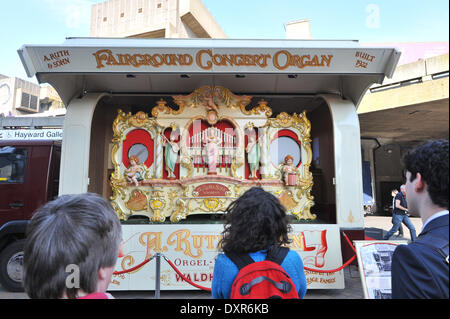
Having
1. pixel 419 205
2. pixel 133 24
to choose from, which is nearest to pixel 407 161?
pixel 419 205

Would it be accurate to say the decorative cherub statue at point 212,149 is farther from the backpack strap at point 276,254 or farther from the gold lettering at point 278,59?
the backpack strap at point 276,254

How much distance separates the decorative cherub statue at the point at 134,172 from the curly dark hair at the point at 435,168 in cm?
444

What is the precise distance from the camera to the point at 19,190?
4570 millimetres

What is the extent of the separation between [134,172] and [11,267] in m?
2.38

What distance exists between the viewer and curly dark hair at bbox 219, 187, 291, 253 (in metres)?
1.38

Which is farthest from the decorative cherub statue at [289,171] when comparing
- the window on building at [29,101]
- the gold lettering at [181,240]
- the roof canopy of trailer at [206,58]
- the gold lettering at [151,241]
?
the window on building at [29,101]

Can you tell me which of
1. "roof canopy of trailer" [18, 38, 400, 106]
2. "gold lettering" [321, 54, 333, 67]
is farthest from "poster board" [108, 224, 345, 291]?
"gold lettering" [321, 54, 333, 67]

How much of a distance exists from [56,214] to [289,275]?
1076 mm

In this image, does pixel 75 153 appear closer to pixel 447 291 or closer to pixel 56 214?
pixel 56 214

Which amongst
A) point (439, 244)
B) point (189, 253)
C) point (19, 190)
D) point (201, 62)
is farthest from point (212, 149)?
point (439, 244)

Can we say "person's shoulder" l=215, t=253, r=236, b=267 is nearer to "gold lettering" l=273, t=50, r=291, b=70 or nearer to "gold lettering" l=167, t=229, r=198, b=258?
"gold lettering" l=167, t=229, r=198, b=258

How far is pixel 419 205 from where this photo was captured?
1.13m

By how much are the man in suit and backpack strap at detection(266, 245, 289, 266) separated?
476 mm

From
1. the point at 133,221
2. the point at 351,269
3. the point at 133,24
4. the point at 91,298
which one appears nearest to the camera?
the point at 91,298
